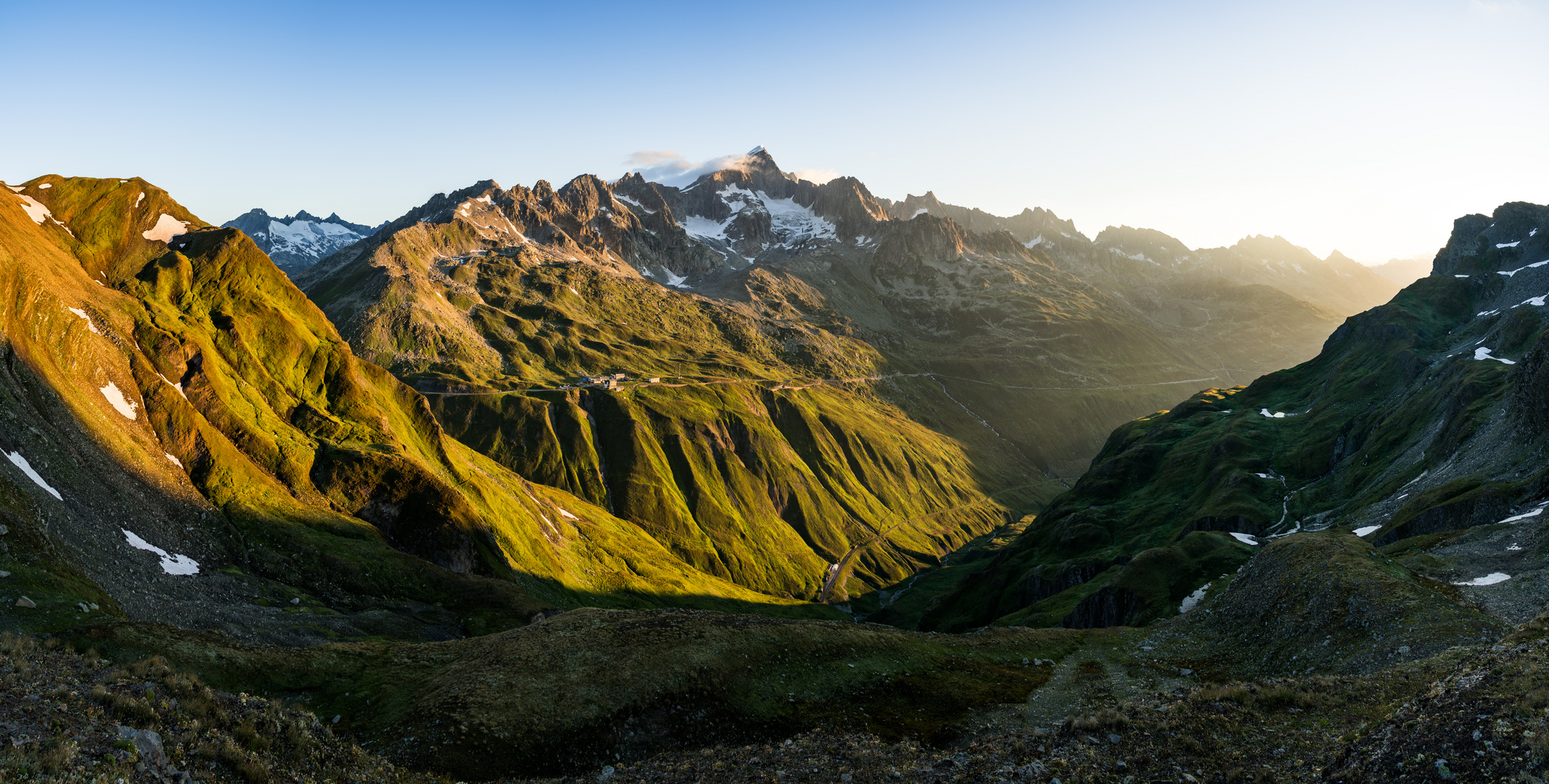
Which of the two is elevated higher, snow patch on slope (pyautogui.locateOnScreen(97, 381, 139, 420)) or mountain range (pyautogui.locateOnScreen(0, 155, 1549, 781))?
snow patch on slope (pyautogui.locateOnScreen(97, 381, 139, 420))

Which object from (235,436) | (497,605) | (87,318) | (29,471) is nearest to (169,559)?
(29,471)

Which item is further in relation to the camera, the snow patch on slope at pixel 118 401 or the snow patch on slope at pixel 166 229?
the snow patch on slope at pixel 166 229

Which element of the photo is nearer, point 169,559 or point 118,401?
point 169,559

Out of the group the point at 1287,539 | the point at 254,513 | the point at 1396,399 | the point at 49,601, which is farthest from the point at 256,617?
the point at 1396,399

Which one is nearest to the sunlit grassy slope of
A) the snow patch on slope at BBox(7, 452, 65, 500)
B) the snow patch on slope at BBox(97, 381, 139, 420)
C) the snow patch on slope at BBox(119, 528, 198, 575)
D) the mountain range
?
the snow patch on slope at BBox(97, 381, 139, 420)

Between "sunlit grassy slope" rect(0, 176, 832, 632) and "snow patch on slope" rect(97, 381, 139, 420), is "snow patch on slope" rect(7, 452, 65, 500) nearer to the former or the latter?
"sunlit grassy slope" rect(0, 176, 832, 632)

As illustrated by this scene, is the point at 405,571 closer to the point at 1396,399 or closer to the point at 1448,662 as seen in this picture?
the point at 1448,662

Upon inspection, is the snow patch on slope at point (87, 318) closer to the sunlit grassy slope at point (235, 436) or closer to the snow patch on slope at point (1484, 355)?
the sunlit grassy slope at point (235, 436)

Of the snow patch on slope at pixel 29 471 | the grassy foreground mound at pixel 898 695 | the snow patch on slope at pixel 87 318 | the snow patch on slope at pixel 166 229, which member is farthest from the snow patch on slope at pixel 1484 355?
the snow patch on slope at pixel 166 229

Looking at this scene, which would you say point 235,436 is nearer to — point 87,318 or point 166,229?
point 87,318

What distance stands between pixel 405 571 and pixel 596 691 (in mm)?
68716

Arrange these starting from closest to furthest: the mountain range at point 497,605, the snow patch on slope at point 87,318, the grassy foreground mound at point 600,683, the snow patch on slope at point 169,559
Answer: the mountain range at point 497,605
the grassy foreground mound at point 600,683
the snow patch on slope at point 169,559
the snow patch on slope at point 87,318

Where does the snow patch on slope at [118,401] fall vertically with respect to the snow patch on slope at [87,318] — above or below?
below

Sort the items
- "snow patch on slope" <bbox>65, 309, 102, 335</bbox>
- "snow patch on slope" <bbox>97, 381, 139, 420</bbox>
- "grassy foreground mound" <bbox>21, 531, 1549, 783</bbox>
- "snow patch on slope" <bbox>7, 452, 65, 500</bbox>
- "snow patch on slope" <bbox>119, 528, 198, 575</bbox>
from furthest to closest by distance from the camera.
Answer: "snow patch on slope" <bbox>65, 309, 102, 335</bbox> → "snow patch on slope" <bbox>97, 381, 139, 420</bbox> → "snow patch on slope" <bbox>119, 528, 198, 575</bbox> → "snow patch on slope" <bbox>7, 452, 65, 500</bbox> → "grassy foreground mound" <bbox>21, 531, 1549, 783</bbox>
